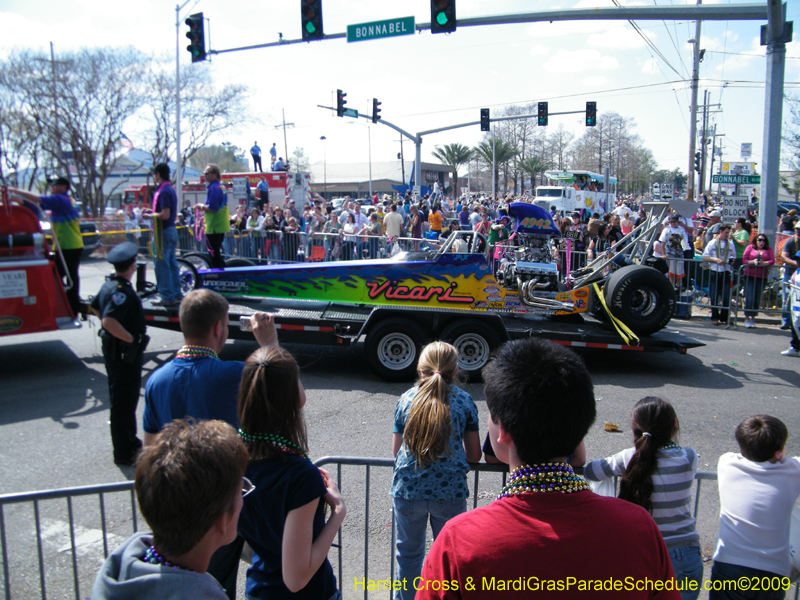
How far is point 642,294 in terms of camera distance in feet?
25.8

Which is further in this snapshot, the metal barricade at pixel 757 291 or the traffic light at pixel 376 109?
the traffic light at pixel 376 109

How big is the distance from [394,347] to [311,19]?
7.94 metres

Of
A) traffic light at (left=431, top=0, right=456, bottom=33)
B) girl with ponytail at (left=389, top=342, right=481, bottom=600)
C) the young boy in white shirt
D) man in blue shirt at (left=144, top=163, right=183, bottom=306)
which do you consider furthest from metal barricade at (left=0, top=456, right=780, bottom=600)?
traffic light at (left=431, top=0, right=456, bottom=33)

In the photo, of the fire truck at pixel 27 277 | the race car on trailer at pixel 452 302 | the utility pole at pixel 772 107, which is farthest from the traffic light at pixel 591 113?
the fire truck at pixel 27 277

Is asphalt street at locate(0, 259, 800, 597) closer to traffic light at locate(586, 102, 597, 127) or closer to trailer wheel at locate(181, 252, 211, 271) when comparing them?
trailer wheel at locate(181, 252, 211, 271)

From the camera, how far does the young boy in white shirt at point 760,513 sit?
2.61 m

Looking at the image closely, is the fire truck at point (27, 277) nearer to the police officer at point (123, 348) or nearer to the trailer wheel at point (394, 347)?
the police officer at point (123, 348)

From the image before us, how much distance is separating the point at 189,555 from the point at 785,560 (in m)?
2.56

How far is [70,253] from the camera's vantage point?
8133mm

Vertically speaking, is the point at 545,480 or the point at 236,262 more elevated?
the point at 236,262

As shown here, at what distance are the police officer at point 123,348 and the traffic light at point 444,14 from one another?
25.7ft

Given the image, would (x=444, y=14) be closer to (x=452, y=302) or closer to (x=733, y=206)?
(x=452, y=302)

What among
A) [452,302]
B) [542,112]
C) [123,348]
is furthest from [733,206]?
[123,348]

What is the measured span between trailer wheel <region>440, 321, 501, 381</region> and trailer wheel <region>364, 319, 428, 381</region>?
36cm
